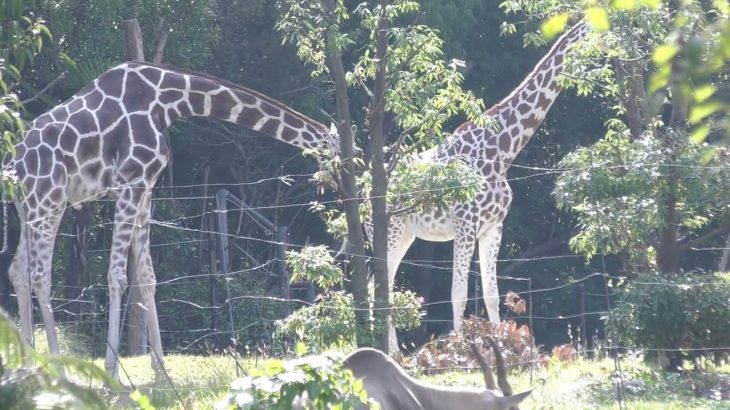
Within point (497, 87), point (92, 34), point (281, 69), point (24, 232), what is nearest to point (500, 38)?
point (497, 87)

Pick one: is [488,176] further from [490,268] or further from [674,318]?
[674,318]

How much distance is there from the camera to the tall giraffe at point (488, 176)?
44.3 feet

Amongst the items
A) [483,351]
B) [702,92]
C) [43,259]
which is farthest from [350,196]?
[702,92]

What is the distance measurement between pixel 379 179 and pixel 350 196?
275 millimetres

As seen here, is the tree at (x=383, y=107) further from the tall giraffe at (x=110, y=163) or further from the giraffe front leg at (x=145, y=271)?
the giraffe front leg at (x=145, y=271)

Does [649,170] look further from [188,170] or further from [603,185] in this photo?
[188,170]

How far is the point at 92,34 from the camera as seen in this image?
16609 mm

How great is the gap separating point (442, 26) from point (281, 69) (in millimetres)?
2665

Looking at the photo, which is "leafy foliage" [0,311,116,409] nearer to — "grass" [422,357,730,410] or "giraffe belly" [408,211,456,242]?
"grass" [422,357,730,410]

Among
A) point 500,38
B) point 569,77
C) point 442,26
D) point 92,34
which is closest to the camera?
point 569,77

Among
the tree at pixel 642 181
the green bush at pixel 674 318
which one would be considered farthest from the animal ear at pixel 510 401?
the tree at pixel 642 181

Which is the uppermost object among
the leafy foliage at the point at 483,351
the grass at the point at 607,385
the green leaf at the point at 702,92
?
the green leaf at the point at 702,92

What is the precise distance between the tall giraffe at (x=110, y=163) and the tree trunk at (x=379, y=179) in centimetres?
77

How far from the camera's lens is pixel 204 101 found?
11.7m
